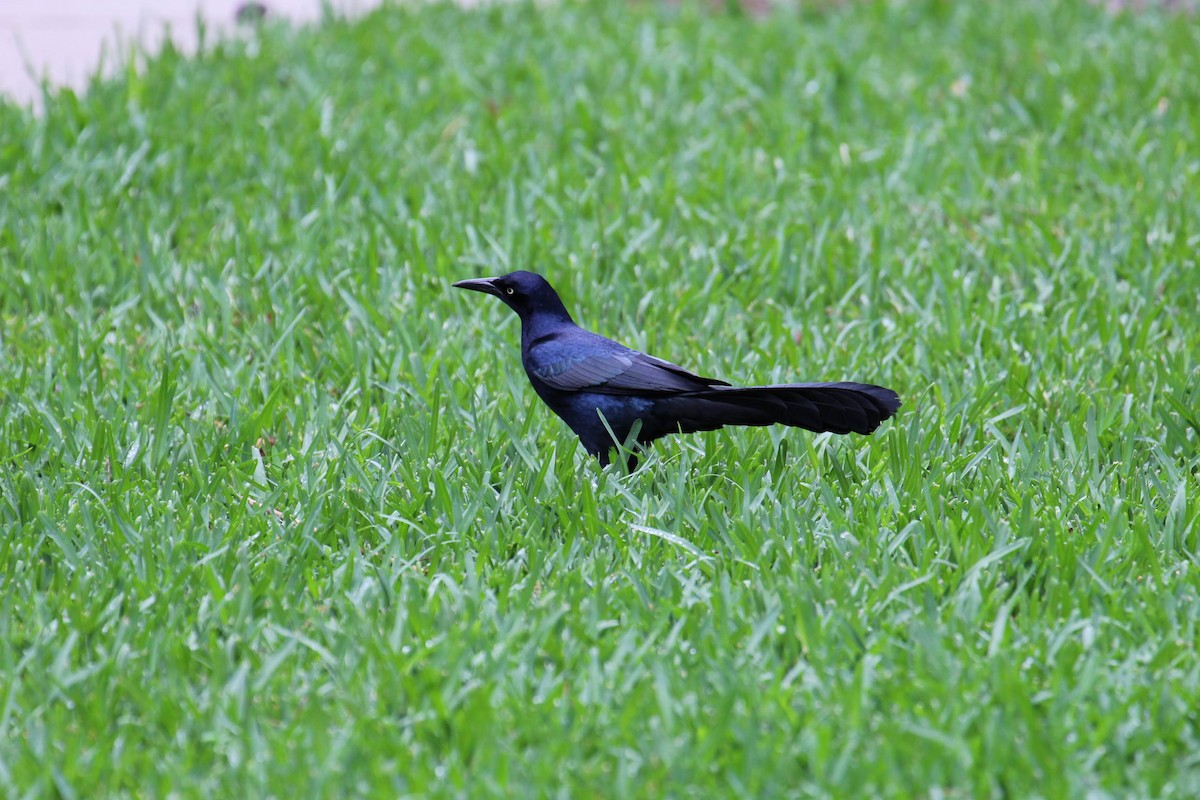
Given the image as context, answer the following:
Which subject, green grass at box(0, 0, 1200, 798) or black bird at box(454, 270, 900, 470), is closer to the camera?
green grass at box(0, 0, 1200, 798)

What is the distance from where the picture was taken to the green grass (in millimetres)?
2578

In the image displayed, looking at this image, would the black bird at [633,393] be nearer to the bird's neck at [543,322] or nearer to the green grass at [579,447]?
the bird's neck at [543,322]

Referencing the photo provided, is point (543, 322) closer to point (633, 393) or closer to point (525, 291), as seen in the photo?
point (525, 291)

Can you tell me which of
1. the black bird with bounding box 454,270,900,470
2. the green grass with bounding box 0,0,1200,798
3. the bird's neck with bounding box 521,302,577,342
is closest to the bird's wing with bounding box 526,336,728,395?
the black bird with bounding box 454,270,900,470

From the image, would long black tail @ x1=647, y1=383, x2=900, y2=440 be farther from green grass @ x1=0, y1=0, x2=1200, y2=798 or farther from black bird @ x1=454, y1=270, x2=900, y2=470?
green grass @ x1=0, y1=0, x2=1200, y2=798

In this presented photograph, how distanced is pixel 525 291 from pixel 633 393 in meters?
0.51

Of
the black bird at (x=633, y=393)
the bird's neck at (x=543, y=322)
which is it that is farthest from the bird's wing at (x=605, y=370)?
the bird's neck at (x=543, y=322)

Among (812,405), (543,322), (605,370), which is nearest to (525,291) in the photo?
(543,322)

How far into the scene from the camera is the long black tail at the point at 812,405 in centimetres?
334

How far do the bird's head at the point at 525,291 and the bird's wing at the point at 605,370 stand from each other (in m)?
0.18

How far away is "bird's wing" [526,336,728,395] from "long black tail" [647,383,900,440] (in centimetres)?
11

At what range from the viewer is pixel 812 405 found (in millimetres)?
3357

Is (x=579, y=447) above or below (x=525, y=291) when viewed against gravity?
below

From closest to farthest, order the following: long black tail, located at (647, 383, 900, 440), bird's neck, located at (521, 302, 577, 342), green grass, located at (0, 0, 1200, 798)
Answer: green grass, located at (0, 0, 1200, 798), long black tail, located at (647, 383, 900, 440), bird's neck, located at (521, 302, 577, 342)
